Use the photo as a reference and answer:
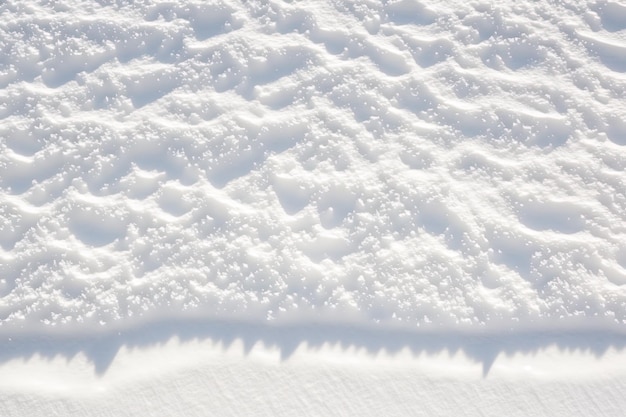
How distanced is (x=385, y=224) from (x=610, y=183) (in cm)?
86

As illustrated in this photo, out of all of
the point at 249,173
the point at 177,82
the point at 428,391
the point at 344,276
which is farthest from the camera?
the point at 177,82

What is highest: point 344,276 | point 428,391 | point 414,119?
point 414,119

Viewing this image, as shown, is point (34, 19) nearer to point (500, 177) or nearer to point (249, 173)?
point (249, 173)

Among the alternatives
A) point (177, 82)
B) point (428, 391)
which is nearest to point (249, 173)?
point (177, 82)

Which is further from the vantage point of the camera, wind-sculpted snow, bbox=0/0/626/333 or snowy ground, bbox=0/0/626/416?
wind-sculpted snow, bbox=0/0/626/333

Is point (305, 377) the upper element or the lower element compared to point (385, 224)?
lower

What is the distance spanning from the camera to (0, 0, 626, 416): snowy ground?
8.14 feet

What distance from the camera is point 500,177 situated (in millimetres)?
2861

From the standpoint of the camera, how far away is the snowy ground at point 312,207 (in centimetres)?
248

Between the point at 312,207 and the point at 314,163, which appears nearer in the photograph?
the point at 312,207

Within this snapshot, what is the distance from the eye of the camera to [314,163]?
288 centimetres

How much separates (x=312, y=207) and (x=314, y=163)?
19 cm

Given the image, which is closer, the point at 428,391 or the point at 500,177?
the point at 428,391

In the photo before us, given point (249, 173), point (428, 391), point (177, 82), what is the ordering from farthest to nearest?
1. point (177, 82)
2. point (249, 173)
3. point (428, 391)
